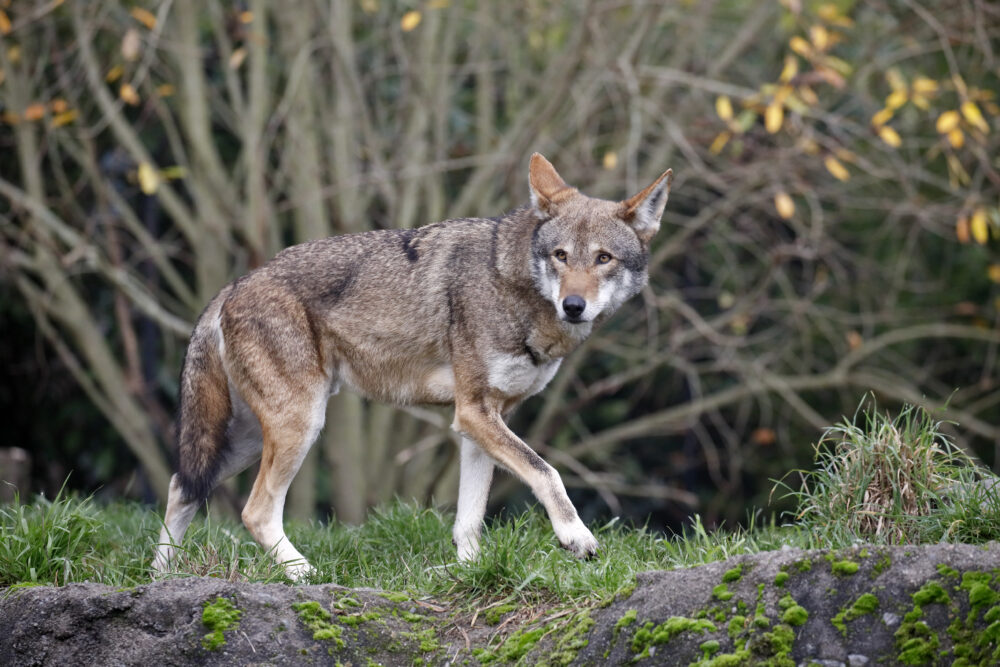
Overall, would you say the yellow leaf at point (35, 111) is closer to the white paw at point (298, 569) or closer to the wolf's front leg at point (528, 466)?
the wolf's front leg at point (528, 466)

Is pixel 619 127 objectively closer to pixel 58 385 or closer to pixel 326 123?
pixel 326 123

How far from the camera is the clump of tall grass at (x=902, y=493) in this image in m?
4.12

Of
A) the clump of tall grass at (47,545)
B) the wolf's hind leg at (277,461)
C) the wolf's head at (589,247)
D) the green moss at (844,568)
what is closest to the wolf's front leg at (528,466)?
the wolf's head at (589,247)

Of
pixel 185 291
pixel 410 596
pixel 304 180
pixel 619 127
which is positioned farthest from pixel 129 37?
pixel 410 596

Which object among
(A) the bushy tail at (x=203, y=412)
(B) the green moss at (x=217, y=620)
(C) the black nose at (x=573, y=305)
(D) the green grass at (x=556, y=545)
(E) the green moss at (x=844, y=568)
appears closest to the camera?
(E) the green moss at (x=844, y=568)

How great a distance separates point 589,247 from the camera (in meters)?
5.69

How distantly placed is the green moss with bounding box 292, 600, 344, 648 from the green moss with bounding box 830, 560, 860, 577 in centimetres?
172

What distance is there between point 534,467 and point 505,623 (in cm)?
124

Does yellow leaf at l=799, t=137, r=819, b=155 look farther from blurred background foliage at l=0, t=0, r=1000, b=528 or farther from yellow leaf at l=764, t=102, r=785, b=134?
yellow leaf at l=764, t=102, r=785, b=134

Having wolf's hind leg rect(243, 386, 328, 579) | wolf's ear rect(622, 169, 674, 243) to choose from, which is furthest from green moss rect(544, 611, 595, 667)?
wolf's ear rect(622, 169, 674, 243)

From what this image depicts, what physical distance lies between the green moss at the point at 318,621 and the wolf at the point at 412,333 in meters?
1.31

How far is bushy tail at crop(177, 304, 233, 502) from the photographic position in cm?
582

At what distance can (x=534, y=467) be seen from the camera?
212 inches

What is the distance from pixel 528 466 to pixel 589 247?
1148 millimetres
